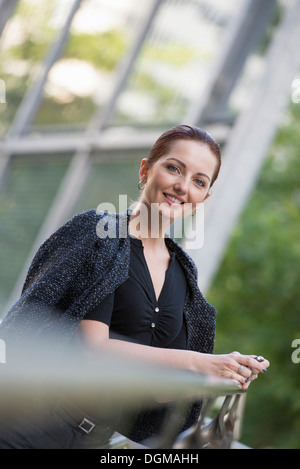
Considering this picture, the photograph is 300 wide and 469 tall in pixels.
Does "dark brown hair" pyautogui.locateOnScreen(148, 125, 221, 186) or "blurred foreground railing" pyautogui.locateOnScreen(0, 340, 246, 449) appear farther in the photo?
"dark brown hair" pyautogui.locateOnScreen(148, 125, 221, 186)

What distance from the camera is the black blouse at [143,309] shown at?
48.9 inches

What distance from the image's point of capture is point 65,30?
15.7 ft

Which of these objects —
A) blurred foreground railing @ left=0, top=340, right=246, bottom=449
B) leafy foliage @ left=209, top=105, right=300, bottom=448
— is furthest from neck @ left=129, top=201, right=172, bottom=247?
leafy foliage @ left=209, top=105, right=300, bottom=448

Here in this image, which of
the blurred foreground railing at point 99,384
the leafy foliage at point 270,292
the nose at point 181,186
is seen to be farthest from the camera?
the leafy foliage at point 270,292

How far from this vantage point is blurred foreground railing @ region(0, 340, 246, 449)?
1.14 m

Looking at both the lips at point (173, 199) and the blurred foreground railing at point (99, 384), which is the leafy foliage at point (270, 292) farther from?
the blurred foreground railing at point (99, 384)

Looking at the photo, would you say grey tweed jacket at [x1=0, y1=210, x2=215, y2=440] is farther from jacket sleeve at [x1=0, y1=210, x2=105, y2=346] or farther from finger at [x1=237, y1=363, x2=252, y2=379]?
finger at [x1=237, y1=363, x2=252, y2=379]

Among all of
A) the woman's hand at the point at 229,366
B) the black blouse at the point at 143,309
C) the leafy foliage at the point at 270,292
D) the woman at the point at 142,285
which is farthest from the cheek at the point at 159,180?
the leafy foliage at the point at 270,292

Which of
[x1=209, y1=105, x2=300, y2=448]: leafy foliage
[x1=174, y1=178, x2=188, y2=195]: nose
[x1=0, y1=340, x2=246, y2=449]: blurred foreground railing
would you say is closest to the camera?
[x1=0, y1=340, x2=246, y2=449]: blurred foreground railing

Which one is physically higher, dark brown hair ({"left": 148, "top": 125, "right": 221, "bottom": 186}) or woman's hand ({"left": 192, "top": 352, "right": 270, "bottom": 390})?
dark brown hair ({"left": 148, "top": 125, "right": 221, "bottom": 186})

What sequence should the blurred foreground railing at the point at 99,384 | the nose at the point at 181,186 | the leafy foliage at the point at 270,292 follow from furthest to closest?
the leafy foliage at the point at 270,292 → the nose at the point at 181,186 → the blurred foreground railing at the point at 99,384

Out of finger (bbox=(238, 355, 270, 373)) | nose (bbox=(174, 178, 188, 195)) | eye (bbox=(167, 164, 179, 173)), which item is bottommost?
finger (bbox=(238, 355, 270, 373))

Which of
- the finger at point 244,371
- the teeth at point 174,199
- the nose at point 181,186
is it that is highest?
the nose at point 181,186
